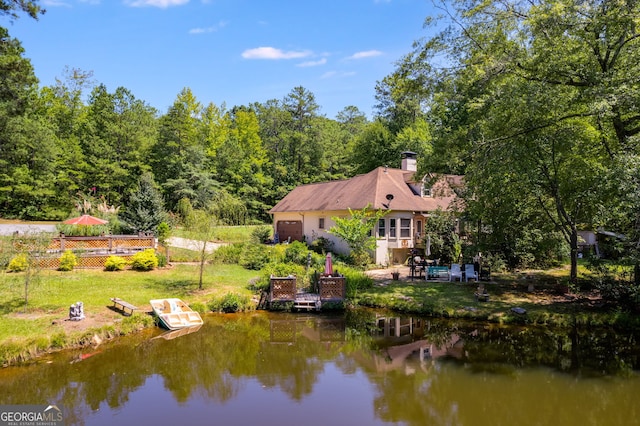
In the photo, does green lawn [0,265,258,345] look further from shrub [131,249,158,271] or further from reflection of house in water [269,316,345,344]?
reflection of house in water [269,316,345,344]

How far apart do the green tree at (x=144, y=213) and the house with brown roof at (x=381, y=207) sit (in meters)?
9.11

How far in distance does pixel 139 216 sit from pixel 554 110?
76.5 feet

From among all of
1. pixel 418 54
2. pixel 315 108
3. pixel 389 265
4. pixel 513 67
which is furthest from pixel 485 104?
pixel 315 108

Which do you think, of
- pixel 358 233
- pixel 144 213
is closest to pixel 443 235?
pixel 358 233

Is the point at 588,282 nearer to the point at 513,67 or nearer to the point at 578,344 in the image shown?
the point at 578,344

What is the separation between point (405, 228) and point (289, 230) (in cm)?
943

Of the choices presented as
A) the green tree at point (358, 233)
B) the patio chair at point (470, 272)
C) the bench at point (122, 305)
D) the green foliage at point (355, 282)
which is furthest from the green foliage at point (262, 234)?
the bench at point (122, 305)

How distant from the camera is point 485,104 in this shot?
52.2ft

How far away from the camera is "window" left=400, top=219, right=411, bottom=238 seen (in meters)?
24.6

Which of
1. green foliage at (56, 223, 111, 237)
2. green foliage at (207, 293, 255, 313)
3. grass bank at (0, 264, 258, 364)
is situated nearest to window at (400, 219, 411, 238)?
grass bank at (0, 264, 258, 364)

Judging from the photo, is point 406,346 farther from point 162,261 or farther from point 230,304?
point 162,261

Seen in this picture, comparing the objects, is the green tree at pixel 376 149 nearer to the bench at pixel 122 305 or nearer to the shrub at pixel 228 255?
the shrub at pixel 228 255

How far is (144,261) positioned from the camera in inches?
734

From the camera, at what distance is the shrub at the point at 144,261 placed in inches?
734
